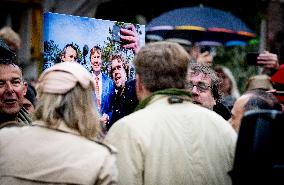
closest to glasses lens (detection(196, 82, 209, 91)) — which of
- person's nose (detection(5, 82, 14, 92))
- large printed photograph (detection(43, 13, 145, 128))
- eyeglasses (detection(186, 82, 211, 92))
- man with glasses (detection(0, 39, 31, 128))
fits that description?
eyeglasses (detection(186, 82, 211, 92))

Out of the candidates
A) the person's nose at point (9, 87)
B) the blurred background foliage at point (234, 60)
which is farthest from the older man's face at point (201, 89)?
the blurred background foliage at point (234, 60)

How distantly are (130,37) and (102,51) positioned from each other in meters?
0.31

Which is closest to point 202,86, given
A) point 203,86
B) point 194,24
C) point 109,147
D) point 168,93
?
point 203,86

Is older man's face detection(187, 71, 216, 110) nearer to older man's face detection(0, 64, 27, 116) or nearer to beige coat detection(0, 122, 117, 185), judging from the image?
older man's face detection(0, 64, 27, 116)

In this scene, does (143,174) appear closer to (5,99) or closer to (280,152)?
(280,152)

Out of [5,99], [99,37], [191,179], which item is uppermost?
[99,37]

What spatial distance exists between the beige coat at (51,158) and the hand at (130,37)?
1.62 metres

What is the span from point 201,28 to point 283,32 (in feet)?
13.0

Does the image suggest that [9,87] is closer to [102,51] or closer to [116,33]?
[102,51]

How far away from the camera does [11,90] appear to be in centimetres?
553

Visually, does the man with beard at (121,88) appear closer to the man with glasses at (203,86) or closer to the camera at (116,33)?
the camera at (116,33)

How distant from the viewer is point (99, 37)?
5.50 m

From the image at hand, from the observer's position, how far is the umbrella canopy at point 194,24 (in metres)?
11.4

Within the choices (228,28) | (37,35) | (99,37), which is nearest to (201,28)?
(228,28)
